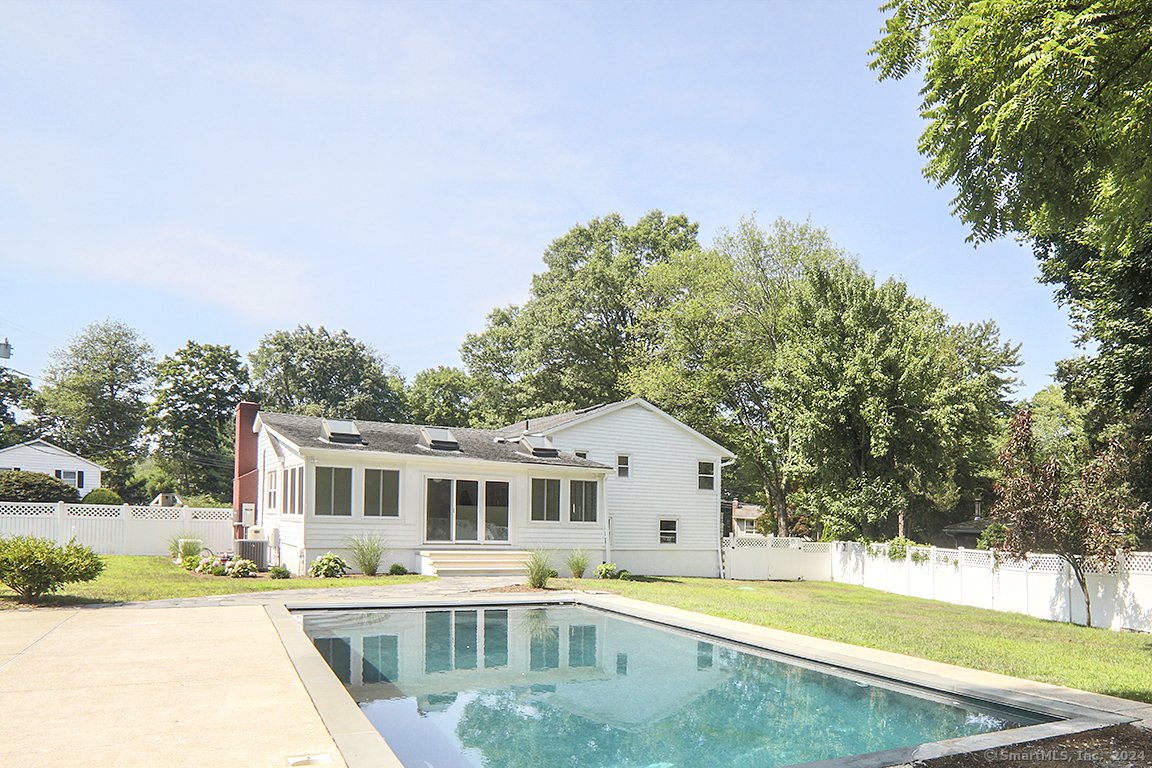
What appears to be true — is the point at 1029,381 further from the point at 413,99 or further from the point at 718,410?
the point at 413,99

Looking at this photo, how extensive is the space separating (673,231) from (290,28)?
116 ft

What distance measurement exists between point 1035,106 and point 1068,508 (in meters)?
14.3

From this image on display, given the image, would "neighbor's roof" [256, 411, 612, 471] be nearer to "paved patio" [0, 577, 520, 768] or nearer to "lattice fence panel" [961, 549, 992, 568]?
"paved patio" [0, 577, 520, 768]

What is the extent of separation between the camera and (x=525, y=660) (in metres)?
10.4

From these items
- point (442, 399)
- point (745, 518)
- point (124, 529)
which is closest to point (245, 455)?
point (124, 529)

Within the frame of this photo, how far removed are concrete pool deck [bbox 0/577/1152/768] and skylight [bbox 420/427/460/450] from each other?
431 inches

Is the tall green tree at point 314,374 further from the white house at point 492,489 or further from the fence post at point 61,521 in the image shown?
the fence post at point 61,521

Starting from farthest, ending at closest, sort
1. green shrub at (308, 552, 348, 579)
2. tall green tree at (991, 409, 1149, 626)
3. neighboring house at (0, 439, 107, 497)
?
neighboring house at (0, 439, 107, 497), green shrub at (308, 552, 348, 579), tall green tree at (991, 409, 1149, 626)

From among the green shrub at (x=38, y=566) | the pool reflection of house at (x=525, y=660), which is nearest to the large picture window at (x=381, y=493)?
the pool reflection of house at (x=525, y=660)

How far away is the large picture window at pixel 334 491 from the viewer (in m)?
19.8

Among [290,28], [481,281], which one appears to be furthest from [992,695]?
[481,281]

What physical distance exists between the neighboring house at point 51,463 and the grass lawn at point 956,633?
3445 cm

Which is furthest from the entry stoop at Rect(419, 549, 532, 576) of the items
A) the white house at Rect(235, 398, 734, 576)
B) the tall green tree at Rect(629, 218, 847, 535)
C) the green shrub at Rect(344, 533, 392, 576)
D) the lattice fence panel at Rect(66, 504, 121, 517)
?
the tall green tree at Rect(629, 218, 847, 535)

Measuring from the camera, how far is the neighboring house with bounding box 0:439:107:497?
1519 inches
